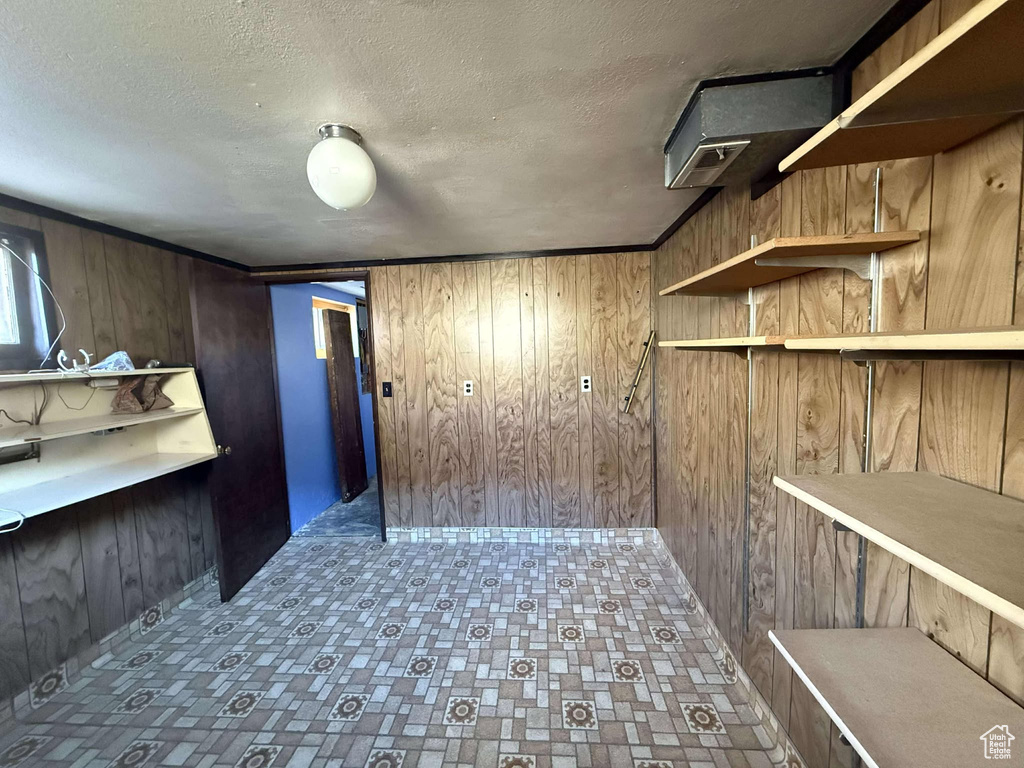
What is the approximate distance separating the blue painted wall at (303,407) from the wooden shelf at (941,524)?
11.0ft

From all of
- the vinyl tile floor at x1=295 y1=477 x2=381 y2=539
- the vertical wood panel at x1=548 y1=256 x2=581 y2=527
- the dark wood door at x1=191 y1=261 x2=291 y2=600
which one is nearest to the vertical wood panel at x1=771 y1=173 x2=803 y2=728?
the vertical wood panel at x1=548 y1=256 x2=581 y2=527

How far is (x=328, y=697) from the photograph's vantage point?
5.13 ft

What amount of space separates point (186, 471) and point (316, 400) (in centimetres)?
129

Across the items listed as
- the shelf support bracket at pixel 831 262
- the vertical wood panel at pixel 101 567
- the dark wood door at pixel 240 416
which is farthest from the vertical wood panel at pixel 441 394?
the shelf support bracket at pixel 831 262

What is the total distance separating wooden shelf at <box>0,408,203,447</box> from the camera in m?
1.34

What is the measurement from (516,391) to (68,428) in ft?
7.30

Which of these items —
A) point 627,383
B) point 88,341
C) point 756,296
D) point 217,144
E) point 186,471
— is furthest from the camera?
point 627,383

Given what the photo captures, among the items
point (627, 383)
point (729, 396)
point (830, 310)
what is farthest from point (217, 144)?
point (627, 383)

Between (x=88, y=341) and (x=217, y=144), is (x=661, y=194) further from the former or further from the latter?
(x=88, y=341)

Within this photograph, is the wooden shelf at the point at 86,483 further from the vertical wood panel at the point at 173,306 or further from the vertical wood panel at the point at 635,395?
the vertical wood panel at the point at 635,395

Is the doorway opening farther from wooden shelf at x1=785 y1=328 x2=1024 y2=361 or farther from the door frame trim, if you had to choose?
wooden shelf at x1=785 y1=328 x2=1024 y2=361

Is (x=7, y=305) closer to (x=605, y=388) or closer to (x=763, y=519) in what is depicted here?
(x=605, y=388)

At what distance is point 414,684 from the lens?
1.62 metres

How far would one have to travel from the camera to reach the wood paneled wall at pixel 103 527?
61.0 inches
